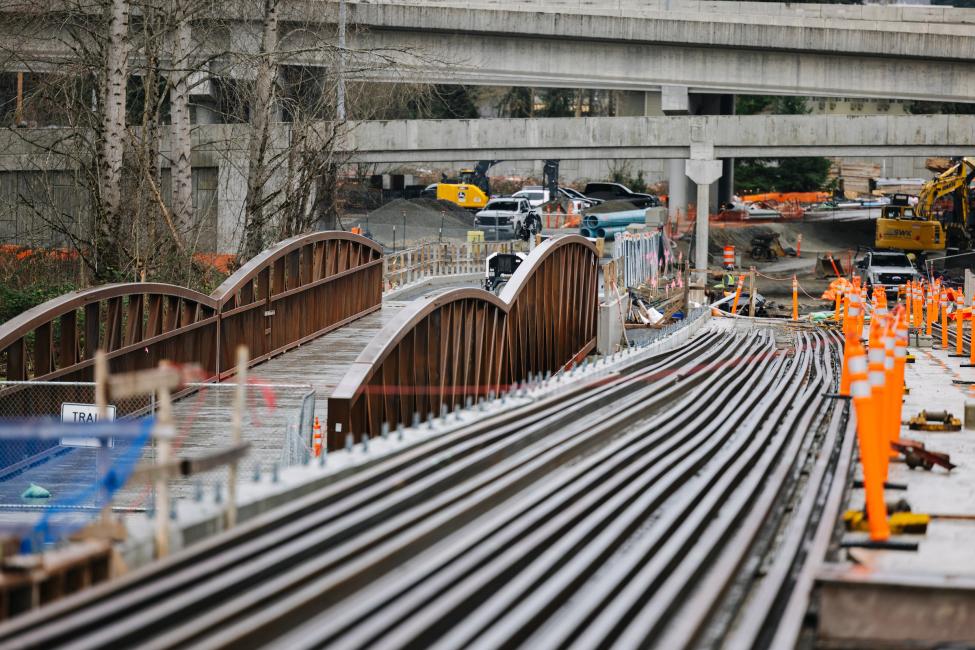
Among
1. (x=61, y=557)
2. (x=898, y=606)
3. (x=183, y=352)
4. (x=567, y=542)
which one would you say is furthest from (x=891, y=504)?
(x=183, y=352)

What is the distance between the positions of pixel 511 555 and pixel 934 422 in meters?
9.53

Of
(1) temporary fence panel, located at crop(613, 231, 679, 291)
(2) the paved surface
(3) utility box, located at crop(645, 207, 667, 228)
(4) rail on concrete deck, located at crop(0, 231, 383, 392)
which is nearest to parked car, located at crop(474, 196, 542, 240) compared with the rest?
(3) utility box, located at crop(645, 207, 667, 228)

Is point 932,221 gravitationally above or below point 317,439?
above

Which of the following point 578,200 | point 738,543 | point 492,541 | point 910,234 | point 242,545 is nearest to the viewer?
point 242,545

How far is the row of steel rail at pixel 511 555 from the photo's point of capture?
682 centimetres

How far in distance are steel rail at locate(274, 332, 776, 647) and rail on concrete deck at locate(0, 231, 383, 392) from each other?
7310 millimetres

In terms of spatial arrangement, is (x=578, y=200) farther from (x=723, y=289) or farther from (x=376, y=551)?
(x=376, y=551)

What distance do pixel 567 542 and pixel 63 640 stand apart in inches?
138

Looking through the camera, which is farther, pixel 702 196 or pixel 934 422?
pixel 702 196

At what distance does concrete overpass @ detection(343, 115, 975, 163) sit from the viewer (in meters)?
51.4

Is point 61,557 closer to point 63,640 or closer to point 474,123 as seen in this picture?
point 63,640

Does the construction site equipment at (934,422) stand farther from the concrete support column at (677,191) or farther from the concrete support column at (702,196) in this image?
the concrete support column at (677,191)

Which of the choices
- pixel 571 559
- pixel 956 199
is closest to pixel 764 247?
Result: pixel 956 199

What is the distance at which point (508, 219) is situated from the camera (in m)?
60.9
